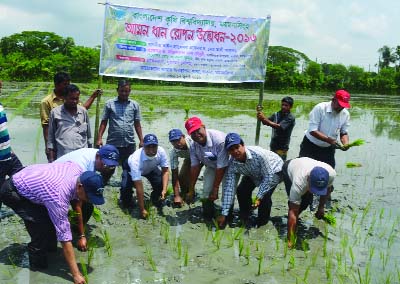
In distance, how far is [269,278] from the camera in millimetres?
3760

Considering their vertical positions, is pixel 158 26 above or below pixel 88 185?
above

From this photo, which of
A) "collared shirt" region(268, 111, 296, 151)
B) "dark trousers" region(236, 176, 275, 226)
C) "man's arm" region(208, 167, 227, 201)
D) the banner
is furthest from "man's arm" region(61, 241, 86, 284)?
"collared shirt" region(268, 111, 296, 151)

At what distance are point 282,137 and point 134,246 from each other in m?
3.05

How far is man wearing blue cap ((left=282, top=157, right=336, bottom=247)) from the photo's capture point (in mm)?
4133

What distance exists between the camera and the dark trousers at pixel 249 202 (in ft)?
16.4

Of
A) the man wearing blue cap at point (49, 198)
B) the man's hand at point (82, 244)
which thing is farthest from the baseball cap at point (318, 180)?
the man's hand at point (82, 244)

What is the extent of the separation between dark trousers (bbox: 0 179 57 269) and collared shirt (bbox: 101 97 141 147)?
2.14 m

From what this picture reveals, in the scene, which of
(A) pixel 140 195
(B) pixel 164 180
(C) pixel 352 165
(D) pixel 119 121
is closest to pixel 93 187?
(A) pixel 140 195

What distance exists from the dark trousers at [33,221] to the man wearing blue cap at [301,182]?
7.81 ft

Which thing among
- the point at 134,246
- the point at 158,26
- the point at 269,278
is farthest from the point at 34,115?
the point at 269,278

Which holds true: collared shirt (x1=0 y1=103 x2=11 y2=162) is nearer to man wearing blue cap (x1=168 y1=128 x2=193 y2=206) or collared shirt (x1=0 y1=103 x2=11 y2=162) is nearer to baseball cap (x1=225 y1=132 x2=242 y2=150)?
man wearing blue cap (x1=168 y1=128 x2=193 y2=206)

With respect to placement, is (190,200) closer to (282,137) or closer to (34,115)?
(282,137)

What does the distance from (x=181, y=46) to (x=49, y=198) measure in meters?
3.32

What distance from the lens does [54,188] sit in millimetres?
3482
